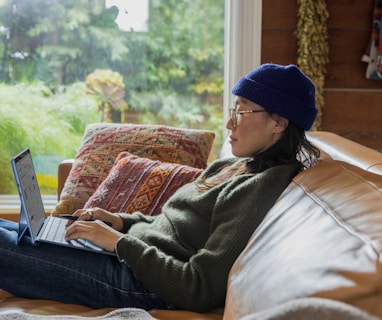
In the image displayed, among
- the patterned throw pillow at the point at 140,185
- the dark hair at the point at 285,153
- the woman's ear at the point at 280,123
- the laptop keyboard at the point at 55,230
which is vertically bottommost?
the patterned throw pillow at the point at 140,185

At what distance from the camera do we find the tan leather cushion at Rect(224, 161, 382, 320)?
94 cm

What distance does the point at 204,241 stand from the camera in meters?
1.79

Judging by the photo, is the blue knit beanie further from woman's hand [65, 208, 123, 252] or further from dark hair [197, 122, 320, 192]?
woman's hand [65, 208, 123, 252]

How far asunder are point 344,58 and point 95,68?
131cm

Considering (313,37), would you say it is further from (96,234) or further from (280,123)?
(96,234)

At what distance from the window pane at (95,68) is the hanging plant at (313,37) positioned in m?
0.47

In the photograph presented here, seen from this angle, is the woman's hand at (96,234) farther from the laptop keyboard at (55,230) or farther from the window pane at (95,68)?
the window pane at (95,68)

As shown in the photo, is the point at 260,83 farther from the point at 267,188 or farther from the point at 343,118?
the point at 343,118

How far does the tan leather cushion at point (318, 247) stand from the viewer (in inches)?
36.9

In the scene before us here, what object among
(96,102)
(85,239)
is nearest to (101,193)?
(85,239)

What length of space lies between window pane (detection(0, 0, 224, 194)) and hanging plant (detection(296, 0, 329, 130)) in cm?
47

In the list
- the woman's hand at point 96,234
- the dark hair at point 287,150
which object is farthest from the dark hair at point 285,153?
the woman's hand at point 96,234

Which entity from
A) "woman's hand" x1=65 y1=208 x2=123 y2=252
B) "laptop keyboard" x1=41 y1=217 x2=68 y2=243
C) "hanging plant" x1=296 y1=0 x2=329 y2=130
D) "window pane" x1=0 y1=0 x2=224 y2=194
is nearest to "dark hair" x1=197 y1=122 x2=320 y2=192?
"woman's hand" x1=65 y1=208 x2=123 y2=252

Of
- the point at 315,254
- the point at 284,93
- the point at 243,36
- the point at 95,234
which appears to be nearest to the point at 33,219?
the point at 95,234
